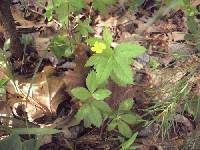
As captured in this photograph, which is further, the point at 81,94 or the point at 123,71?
the point at 81,94

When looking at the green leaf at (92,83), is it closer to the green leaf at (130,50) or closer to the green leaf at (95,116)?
the green leaf at (95,116)

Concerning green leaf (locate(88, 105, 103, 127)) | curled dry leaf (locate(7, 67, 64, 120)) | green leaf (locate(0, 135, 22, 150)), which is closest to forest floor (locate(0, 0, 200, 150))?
curled dry leaf (locate(7, 67, 64, 120))

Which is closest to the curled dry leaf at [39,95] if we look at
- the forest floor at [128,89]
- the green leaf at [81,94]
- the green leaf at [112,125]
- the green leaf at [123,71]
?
the forest floor at [128,89]

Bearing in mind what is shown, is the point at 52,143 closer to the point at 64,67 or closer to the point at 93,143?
the point at 93,143

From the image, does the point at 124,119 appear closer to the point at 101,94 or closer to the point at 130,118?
the point at 130,118

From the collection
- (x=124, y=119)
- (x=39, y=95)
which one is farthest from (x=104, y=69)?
(x=39, y=95)

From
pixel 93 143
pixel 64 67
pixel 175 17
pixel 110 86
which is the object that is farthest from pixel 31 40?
pixel 175 17
